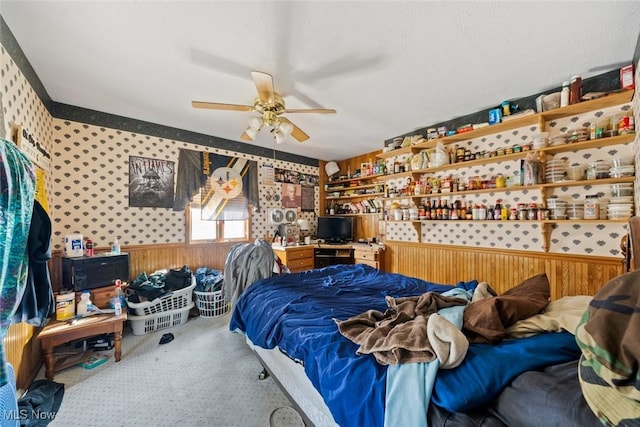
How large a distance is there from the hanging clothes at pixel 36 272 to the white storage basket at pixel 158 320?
1475 mm

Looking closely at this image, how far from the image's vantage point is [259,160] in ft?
14.0

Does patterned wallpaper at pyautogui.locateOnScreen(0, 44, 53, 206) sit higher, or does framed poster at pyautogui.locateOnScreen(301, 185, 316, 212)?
patterned wallpaper at pyautogui.locateOnScreen(0, 44, 53, 206)

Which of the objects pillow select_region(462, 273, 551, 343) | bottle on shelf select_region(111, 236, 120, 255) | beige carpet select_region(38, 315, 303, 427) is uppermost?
bottle on shelf select_region(111, 236, 120, 255)

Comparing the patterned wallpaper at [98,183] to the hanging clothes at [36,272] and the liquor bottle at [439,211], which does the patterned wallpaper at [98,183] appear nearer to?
the hanging clothes at [36,272]

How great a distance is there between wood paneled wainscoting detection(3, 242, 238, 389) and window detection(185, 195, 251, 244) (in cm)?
13

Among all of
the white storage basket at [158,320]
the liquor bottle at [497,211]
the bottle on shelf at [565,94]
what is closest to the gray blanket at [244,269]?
the white storage basket at [158,320]

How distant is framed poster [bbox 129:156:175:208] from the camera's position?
10.2ft

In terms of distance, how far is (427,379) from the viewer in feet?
2.88

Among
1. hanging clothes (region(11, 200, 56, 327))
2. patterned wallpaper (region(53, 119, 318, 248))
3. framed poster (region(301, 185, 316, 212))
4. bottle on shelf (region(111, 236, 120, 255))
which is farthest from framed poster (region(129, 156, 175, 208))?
framed poster (region(301, 185, 316, 212))

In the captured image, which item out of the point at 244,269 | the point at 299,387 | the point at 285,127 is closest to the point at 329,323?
the point at 299,387

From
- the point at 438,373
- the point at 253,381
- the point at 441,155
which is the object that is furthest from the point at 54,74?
the point at 441,155

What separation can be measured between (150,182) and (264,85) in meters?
2.39

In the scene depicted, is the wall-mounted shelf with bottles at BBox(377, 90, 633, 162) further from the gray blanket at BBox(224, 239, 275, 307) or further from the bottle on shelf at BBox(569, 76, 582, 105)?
the gray blanket at BBox(224, 239, 275, 307)

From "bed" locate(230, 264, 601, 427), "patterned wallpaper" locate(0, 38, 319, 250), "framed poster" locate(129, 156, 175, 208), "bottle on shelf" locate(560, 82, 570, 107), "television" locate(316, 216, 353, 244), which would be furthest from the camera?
"television" locate(316, 216, 353, 244)
